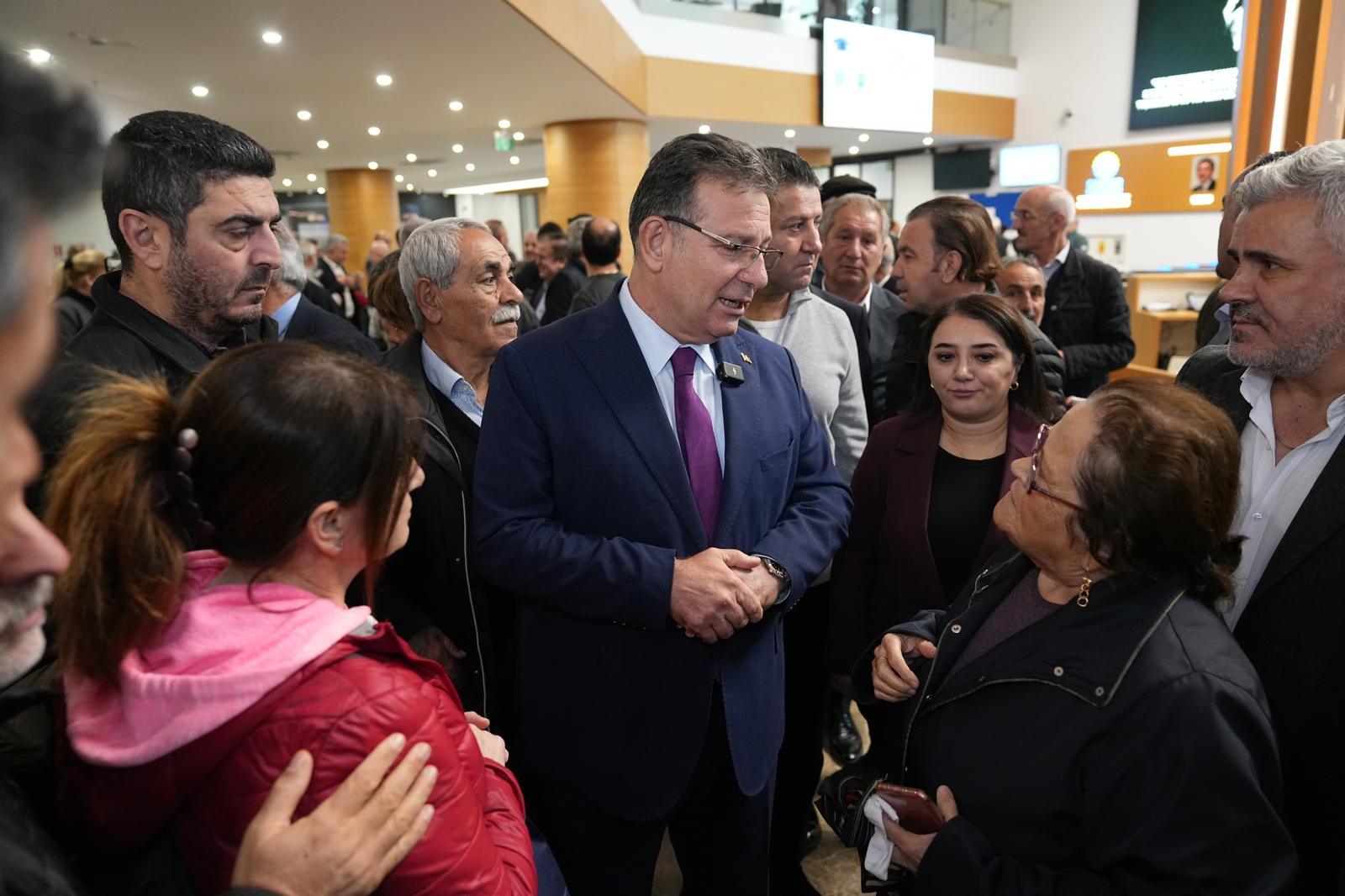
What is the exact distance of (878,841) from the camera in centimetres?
139

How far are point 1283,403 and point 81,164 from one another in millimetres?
1981

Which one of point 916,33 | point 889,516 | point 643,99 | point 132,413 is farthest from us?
point 916,33

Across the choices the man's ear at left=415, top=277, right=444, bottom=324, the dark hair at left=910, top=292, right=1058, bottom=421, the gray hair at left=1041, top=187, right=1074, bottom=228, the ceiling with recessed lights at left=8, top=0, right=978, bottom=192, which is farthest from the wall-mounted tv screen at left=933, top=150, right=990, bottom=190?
the man's ear at left=415, top=277, right=444, bottom=324

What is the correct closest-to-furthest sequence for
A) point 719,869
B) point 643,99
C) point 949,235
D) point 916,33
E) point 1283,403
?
point 1283,403, point 719,869, point 949,235, point 643,99, point 916,33

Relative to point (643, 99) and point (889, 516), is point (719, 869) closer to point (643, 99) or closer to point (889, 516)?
point (889, 516)

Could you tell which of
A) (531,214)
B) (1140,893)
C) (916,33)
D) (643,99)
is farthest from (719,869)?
(531,214)

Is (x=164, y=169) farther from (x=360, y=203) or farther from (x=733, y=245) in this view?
(x=360, y=203)

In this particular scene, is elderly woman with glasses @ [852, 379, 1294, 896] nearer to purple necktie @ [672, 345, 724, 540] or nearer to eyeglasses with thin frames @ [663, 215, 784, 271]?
purple necktie @ [672, 345, 724, 540]

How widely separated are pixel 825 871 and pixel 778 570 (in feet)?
4.67

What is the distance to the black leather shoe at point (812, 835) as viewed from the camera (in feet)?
8.38

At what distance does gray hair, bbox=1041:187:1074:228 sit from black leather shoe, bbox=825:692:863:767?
2.82 meters

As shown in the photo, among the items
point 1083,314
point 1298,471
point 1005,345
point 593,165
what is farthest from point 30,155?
point 593,165

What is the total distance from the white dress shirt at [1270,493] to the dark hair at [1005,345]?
2.15ft

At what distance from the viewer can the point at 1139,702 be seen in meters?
1.09
